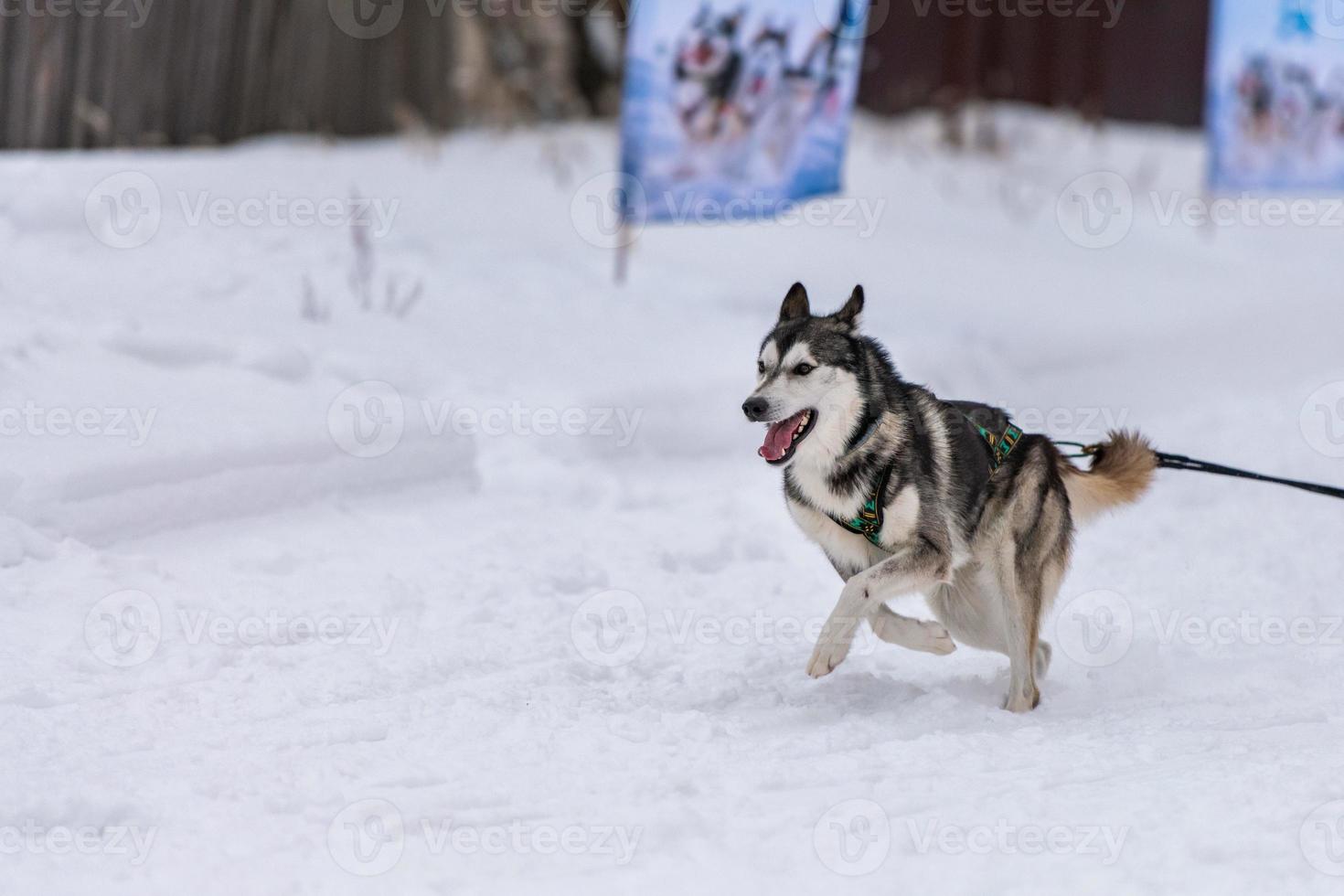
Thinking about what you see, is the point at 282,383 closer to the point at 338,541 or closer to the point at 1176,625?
the point at 338,541

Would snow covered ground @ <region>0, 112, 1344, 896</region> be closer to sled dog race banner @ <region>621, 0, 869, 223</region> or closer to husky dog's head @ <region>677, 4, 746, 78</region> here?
sled dog race banner @ <region>621, 0, 869, 223</region>

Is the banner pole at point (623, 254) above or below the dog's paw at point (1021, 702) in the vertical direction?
above

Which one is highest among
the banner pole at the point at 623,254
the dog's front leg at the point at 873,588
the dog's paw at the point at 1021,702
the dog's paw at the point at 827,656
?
the banner pole at the point at 623,254

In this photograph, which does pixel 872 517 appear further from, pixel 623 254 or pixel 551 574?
pixel 623 254

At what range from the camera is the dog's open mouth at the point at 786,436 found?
13.3 ft

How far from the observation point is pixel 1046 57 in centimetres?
1588

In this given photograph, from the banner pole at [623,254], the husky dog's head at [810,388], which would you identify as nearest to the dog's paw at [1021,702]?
the husky dog's head at [810,388]

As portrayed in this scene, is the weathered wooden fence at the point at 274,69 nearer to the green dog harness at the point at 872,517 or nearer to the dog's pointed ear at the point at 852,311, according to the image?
the dog's pointed ear at the point at 852,311

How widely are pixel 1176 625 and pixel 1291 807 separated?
1956 millimetres

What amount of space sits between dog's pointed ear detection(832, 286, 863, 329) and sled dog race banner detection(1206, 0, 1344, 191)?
831 cm

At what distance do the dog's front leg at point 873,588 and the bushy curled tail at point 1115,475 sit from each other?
69 centimetres

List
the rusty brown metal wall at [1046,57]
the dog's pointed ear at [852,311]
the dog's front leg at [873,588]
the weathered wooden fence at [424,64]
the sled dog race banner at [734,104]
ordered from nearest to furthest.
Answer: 1. the dog's front leg at [873,588]
2. the dog's pointed ear at [852,311]
3. the sled dog race banner at [734,104]
4. the weathered wooden fence at [424,64]
5. the rusty brown metal wall at [1046,57]

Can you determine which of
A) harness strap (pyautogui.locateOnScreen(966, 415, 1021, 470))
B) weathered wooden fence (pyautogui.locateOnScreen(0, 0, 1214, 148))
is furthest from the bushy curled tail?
weathered wooden fence (pyautogui.locateOnScreen(0, 0, 1214, 148))

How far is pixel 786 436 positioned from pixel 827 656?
659mm
